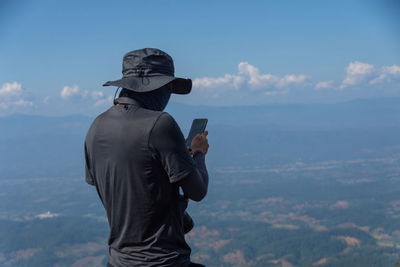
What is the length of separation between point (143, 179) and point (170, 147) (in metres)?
0.26

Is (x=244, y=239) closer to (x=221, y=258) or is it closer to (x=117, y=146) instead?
(x=221, y=258)

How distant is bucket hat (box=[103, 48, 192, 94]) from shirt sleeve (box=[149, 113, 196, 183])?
318 millimetres

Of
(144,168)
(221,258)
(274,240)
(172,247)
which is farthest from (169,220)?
(274,240)

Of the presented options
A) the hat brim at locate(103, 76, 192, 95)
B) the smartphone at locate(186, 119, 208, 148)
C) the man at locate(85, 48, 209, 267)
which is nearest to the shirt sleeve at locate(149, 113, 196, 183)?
the man at locate(85, 48, 209, 267)

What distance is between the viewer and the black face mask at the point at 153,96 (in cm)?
252

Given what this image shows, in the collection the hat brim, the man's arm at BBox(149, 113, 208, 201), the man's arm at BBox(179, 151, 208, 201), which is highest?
the hat brim

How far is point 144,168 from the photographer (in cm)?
231

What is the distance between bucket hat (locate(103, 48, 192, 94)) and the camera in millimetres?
Answer: 2484

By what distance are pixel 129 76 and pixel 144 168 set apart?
0.65 metres

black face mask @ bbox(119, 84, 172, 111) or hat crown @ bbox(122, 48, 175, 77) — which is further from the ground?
hat crown @ bbox(122, 48, 175, 77)

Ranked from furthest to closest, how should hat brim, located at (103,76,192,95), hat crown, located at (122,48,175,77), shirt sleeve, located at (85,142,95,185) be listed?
shirt sleeve, located at (85,142,95,185) < hat crown, located at (122,48,175,77) < hat brim, located at (103,76,192,95)

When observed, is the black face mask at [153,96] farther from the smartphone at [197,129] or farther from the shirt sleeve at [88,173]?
the shirt sleeve at [88,173]

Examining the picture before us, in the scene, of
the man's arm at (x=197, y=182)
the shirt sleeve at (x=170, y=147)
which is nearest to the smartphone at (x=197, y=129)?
the man's arm at (x=197, y=182)

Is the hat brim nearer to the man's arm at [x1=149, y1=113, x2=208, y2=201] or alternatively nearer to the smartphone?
the man's arm at [x1=149, y1=113, x2=208, y2=201]
